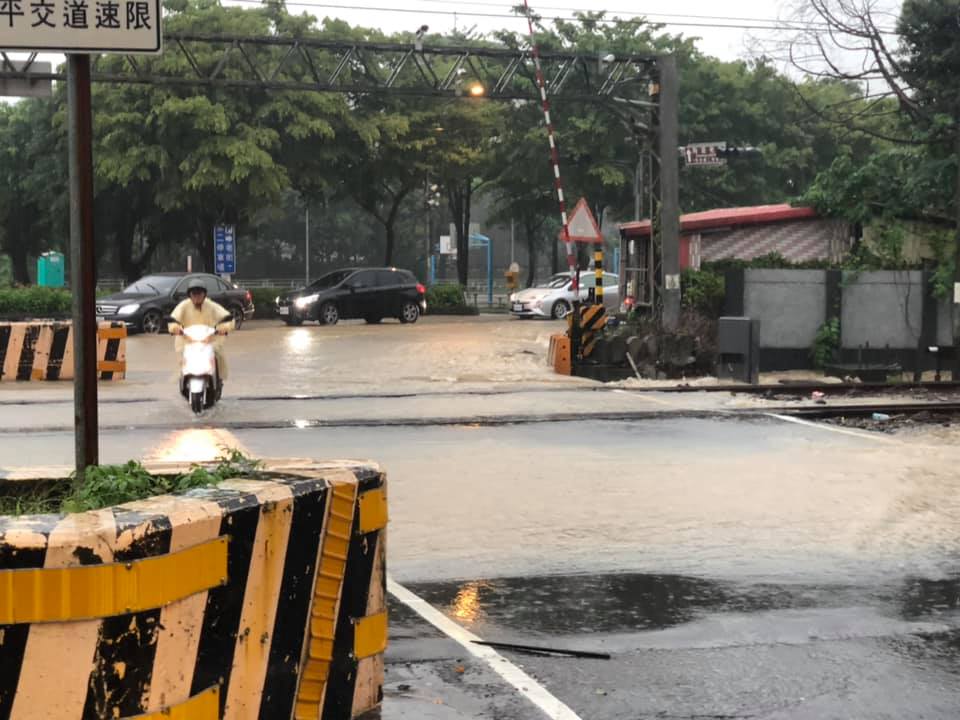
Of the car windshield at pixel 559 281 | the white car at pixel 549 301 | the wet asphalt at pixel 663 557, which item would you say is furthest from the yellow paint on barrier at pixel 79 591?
the car windshield at pixel 559 281

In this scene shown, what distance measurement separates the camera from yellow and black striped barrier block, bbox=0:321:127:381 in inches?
765

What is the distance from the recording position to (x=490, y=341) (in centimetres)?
2752

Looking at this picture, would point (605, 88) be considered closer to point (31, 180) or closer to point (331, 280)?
point (331, 280)

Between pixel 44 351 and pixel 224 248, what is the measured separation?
20.5 metres

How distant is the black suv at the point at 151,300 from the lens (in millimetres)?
30578

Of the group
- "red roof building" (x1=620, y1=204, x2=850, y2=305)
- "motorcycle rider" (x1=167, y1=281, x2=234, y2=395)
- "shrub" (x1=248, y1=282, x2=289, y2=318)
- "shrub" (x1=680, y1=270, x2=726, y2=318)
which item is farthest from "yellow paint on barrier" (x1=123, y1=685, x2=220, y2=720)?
"shrub" (x1=248, y1=282, x2=289, y2=318)

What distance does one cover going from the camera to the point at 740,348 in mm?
19203

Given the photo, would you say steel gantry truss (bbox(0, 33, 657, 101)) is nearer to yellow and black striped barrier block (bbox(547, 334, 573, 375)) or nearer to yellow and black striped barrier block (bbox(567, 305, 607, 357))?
yellow and black striped barrier block (bbox(567, 305, 607, 357))

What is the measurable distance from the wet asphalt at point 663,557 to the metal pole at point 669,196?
7.55m

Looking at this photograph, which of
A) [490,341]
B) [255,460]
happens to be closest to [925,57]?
[490,341]

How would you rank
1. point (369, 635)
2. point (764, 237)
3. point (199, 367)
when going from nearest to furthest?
point (369, 635)
point (199, 367)
point (764, 237)

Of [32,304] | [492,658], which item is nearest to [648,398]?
[492,658]

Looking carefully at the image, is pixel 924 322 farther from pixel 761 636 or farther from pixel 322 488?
pixel 322 488

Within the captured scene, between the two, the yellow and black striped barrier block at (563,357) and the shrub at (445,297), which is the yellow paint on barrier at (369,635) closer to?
the yellow and black striped barrier block at (563,357)
